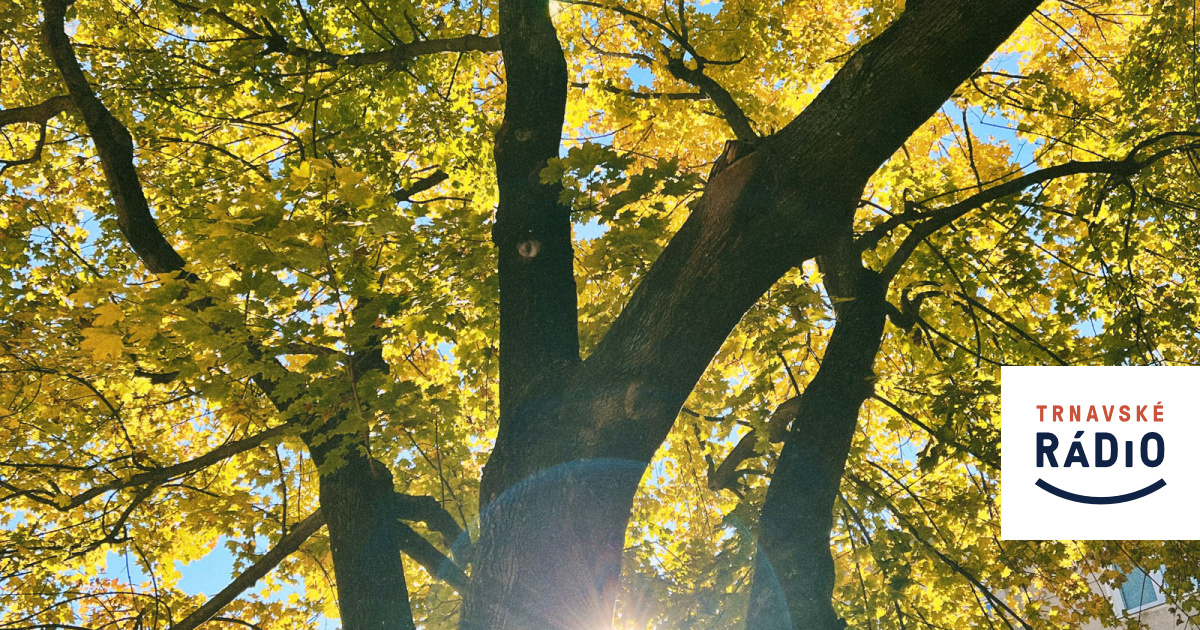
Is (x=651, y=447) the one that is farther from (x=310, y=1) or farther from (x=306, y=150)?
(x=310, y=1)

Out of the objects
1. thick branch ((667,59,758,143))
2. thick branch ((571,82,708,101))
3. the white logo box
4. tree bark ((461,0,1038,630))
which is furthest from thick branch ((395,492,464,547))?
the white logo box

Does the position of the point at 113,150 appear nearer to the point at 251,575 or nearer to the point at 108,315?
the point at 108,315

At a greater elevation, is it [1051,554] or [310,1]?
[310,1]

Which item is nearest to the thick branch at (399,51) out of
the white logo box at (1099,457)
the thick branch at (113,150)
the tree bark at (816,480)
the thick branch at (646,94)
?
the thick branch at (113,150)

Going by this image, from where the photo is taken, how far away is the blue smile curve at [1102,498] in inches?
249

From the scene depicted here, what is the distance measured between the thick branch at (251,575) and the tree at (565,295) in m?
0.02

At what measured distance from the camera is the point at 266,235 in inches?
159

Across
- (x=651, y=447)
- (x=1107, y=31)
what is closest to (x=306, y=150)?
(x=651, y=447)

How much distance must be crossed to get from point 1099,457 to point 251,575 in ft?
21.8

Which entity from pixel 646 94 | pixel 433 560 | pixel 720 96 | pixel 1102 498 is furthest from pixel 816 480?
pixel 646 94

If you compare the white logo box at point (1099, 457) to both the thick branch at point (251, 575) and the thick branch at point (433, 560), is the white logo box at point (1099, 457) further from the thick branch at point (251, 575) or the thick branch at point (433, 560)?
the thick branch at point (251, 575)

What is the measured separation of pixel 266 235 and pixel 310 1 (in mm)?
3878

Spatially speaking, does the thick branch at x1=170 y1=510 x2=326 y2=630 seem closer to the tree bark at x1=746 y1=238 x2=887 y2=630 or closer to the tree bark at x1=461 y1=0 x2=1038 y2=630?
the tree bark at x1=461 y1=0 x2=1038 y2=630

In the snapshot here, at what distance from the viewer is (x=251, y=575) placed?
609 cm
